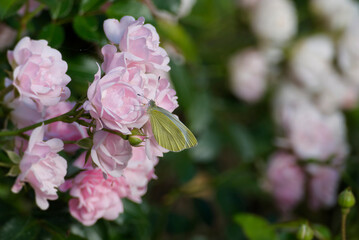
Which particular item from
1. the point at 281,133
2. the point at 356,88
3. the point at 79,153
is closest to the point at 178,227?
the point at 281,133

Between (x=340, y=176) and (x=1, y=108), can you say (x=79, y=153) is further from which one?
(x=340, y=176)

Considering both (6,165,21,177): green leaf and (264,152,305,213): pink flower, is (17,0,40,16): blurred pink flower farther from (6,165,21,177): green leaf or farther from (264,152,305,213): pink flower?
(264,152,305,213): pink flower

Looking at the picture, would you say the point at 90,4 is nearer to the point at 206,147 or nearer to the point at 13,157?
the point at 13,157

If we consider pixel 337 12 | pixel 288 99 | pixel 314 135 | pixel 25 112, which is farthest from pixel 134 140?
pixel 337 12

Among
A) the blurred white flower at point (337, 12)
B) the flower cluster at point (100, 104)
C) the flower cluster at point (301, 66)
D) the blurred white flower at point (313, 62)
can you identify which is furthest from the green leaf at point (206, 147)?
the flower cluster at point (100, 104)

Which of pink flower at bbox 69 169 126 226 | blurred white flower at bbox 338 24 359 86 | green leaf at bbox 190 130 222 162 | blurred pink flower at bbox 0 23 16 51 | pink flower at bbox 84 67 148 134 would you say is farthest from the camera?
blurred white flower at bbox 338 24 359 86

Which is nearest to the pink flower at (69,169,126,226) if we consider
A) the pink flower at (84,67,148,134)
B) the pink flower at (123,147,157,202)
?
the pink flower at (123,147,157,202)
